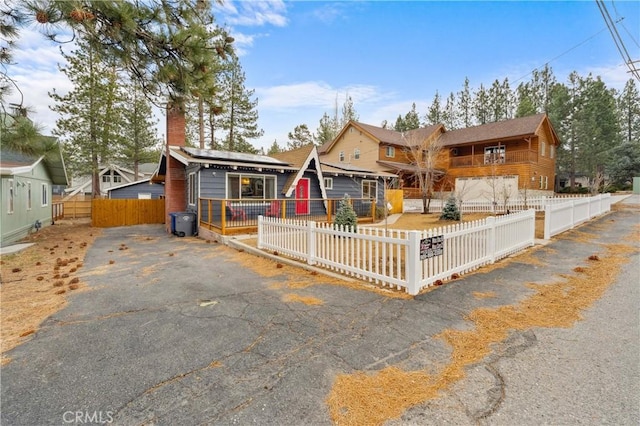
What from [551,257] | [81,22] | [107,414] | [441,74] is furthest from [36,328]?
[441,74]

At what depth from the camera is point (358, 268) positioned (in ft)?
18.3

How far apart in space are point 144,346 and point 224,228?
756 centimetres

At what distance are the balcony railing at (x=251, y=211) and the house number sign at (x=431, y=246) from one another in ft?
24.5

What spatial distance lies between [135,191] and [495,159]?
33.3 metres

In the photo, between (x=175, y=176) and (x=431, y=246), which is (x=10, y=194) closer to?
(x=175, y=176)

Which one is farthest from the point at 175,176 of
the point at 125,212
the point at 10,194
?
the point at 10,194

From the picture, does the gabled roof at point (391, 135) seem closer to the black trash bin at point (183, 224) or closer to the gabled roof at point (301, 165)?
the gabled roof at point (301, 165)

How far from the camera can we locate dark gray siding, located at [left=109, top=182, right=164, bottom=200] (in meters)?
27.6

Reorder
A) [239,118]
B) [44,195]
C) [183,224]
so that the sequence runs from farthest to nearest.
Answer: [239,118]
[44,195]
[183,224]

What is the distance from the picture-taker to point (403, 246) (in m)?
6.81

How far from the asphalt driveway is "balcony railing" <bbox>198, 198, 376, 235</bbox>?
17.2ft

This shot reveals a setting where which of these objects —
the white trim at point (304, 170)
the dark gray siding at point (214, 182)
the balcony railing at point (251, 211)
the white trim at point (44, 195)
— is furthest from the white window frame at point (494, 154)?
the white trim at point (44, 195)

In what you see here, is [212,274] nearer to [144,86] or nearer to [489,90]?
[144,86]

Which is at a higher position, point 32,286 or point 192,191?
point 192,191
